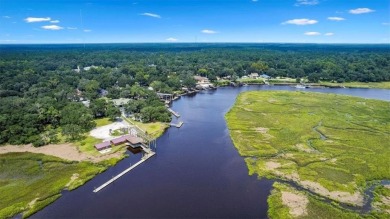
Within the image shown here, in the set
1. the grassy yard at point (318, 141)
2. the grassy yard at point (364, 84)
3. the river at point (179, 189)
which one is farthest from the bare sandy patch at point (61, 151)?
the grassy yard at point (364, 84)

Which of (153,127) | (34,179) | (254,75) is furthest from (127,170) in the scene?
(254,75)

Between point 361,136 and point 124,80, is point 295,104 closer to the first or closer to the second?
point 361,136

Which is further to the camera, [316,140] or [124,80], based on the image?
[124,80]

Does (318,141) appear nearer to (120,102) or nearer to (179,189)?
(179,189)

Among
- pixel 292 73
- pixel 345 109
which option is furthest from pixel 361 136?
pixel 292 73

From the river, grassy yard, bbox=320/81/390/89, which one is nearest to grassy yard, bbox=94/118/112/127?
the river

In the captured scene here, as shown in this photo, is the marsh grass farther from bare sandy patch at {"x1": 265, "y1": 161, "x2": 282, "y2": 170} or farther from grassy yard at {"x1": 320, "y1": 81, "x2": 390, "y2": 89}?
grassy yard at {"x1": 320, "y1": 81, "x2": 390, "y2": 89}
